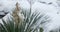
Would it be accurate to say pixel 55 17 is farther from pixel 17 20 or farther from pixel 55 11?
pixel 17 20

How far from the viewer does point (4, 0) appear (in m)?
1.23

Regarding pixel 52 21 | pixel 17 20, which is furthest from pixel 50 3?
pixel 17 20

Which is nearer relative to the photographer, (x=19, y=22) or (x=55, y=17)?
(x=19, y=22)

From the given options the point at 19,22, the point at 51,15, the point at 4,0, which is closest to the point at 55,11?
the point at 51,15

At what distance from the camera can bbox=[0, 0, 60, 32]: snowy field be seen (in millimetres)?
1111

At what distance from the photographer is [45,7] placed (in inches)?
46.8

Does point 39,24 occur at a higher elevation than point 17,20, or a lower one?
lower

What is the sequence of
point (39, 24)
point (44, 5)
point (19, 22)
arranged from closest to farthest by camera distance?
1. point (19, 22)
2. point (39, 24)
3. point (44, 5)

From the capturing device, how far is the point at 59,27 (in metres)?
1.12

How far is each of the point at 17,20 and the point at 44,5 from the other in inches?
21.2

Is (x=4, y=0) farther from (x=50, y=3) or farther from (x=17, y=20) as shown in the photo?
(x=17, y=20)

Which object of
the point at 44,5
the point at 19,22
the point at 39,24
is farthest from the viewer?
the point at 44,5

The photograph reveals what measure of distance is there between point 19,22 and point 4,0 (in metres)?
0.59

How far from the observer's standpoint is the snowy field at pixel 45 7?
1111 mm
